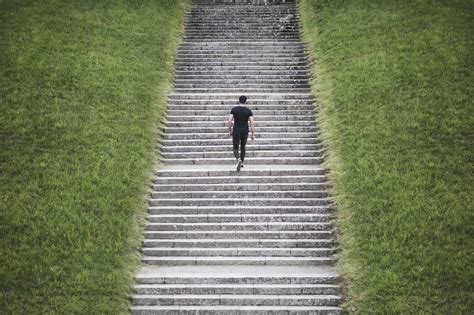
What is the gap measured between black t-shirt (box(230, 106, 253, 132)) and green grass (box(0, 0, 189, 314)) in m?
2.75

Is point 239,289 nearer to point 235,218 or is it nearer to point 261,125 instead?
point 235,218

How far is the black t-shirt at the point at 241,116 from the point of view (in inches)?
396

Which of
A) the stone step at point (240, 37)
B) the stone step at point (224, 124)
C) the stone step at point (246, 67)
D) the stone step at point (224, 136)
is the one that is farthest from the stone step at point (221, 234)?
the stone step at point (240, 37)

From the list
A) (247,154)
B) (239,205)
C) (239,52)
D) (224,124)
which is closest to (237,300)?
(239,205)

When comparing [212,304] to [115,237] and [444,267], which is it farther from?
[444,267]

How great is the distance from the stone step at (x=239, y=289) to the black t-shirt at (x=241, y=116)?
4.03 meters

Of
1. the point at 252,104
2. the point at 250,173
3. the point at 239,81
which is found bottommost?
the point at 250,173

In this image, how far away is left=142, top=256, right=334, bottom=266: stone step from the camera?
854 centimetres

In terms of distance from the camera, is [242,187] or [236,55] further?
[236,55]

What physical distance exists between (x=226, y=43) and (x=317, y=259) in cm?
1257

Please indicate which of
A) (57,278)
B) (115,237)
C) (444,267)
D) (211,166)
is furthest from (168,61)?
(444,267)

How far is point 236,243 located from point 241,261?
53 cm

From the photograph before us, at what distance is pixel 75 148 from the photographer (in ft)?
35.7

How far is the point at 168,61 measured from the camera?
16.4 m
